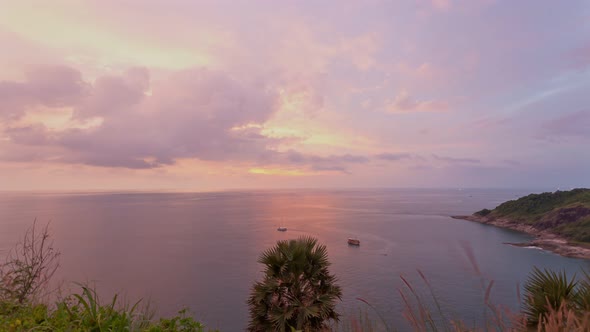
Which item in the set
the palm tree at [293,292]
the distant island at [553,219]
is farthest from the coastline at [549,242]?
the palm tree at [293,292]

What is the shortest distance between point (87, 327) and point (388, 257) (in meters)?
70.2

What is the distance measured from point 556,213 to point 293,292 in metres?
109

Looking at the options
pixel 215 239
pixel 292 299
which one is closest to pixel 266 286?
pixel 292 299

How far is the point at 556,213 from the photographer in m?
89.1

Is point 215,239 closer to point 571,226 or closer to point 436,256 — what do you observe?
point 436,256

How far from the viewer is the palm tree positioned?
13609 mm

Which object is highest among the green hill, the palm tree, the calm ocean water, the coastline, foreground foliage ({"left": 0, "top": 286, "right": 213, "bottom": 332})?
foreground foliage ({"left": 0, "top": 286, "right": 213, "bottom": 332})

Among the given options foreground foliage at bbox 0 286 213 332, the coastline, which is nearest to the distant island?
the coastline

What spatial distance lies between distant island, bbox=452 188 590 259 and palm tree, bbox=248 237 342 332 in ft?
260

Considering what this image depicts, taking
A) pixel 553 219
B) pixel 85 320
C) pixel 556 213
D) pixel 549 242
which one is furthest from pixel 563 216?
pixel 85 320

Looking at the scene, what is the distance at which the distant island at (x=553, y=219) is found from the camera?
238ft

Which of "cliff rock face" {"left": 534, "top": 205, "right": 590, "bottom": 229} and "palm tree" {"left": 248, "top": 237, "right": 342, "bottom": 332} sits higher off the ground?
"palm tree" {"left": 248, "top": 237, "right": 342, "bottom": 332}

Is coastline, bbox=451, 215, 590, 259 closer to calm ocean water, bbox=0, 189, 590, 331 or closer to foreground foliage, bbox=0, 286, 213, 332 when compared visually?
calm ocean water, bbox=0, 189, 590, 331

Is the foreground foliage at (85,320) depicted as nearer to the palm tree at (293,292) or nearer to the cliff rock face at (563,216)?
the palm tree at (293,292)
